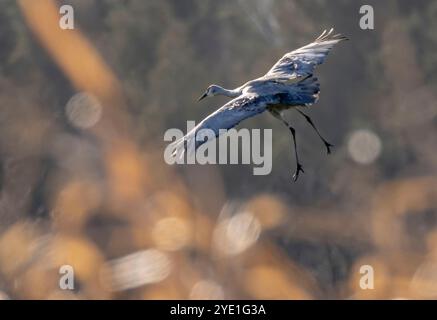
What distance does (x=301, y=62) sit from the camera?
1080 cm

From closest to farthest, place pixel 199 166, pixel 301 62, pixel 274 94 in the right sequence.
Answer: pixel 274 94, pixel 301 62, pixel 199 166

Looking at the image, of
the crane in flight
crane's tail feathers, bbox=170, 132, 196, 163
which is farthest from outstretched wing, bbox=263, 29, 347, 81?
crane's tail feathers, bbox=170, 132, 196, 163

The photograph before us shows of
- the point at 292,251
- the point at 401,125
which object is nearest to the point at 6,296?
the point at 292,251

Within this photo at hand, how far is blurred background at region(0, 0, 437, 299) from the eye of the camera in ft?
56.5

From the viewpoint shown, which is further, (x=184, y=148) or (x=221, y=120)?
(x=221, y=120)

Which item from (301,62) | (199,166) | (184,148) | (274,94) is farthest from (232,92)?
(199,166)

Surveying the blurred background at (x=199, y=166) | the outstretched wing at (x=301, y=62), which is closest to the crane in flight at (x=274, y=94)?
the outstretched wing at (x=301, y=62)

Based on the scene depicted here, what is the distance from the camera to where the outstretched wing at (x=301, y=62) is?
34.6 ft

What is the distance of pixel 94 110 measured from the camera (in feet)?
69.7

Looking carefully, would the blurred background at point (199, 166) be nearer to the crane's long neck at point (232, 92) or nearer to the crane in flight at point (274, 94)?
the crane in flight at point (274, 94)

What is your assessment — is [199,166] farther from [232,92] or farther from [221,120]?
[221,120]

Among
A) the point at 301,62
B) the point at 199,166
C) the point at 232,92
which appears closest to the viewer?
the point at 232,92

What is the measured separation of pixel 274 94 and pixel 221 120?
0.71 meters

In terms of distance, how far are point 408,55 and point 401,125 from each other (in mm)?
1341
